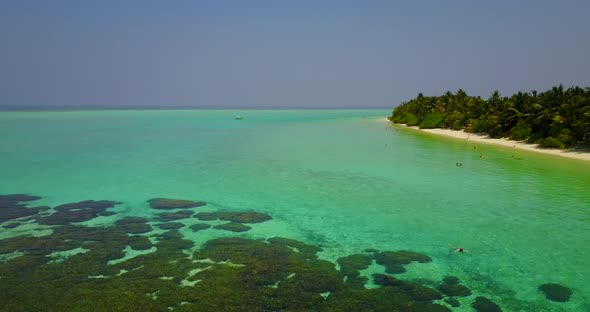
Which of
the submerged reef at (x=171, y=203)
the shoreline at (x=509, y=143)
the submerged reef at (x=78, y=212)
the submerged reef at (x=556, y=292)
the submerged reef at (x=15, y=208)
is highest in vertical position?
the shoreline at (x=509, y=143)

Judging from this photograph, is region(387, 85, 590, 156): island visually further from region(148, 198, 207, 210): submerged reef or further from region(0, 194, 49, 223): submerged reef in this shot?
region(0, 194, 49, 223): submerged reef

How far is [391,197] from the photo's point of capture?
25.9m

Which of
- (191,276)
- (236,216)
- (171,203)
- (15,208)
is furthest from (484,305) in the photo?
(15,208)

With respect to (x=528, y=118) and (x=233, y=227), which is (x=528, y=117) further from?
(x=233, y=227)

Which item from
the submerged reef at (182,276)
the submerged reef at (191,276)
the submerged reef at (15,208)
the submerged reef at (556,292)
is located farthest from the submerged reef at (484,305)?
the submerged reef at (15,208)

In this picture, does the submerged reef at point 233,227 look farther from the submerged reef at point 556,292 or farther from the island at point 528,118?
the island at point 528,118

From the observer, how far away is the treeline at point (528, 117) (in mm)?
43688

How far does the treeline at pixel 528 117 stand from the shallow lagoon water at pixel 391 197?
4.95 metres

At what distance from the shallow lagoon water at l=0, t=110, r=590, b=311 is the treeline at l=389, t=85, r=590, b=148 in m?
4.95

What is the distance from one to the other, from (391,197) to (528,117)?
3685cm

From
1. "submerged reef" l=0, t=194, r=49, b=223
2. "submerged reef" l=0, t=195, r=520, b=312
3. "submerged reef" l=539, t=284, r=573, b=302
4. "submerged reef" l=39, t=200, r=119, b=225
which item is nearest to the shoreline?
"submerged reef" l=539, t=284, r=573, b=302

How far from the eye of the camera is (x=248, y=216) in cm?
2147

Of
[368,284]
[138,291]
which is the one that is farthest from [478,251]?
[138,291]

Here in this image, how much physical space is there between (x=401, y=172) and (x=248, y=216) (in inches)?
707
